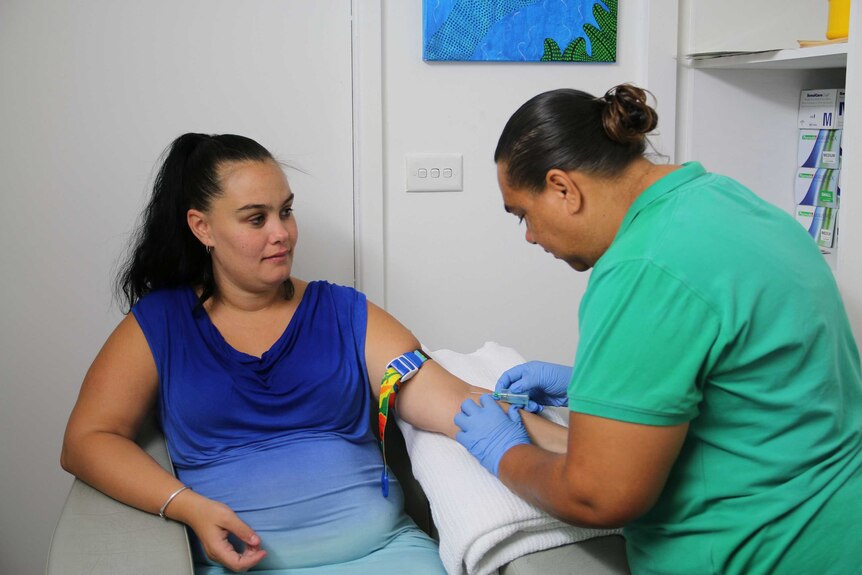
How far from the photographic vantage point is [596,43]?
85.2 inches

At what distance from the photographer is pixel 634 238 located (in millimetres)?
1026

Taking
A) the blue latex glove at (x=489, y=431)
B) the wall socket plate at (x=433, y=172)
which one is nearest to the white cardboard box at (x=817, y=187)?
the wall socket plate at (x=433, y=172)

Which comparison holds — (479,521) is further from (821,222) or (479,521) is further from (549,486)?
(821,222)

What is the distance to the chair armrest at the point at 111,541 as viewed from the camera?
124 cm

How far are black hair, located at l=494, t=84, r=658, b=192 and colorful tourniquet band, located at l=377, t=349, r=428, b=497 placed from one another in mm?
513

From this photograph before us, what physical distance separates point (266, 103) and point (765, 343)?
1.41 meters

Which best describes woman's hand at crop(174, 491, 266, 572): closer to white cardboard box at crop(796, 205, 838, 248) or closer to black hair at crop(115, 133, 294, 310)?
black hair at crop(115, 133, 294, 310)

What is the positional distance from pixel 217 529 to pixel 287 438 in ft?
0.80

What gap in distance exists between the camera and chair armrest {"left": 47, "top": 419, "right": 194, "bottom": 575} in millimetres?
1241

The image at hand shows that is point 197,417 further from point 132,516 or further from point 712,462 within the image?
point 712,462

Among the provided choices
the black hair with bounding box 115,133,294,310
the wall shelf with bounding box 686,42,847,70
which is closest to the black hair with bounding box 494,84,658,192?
the black hair with bounding box 115,133,294,310

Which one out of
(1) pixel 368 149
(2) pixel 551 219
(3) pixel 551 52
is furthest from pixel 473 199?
(2) pixel 551 219

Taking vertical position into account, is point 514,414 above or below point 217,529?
above

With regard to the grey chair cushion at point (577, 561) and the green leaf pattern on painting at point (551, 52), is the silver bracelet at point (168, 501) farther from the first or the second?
the green leaf pattern on painting at point (551, 52)
